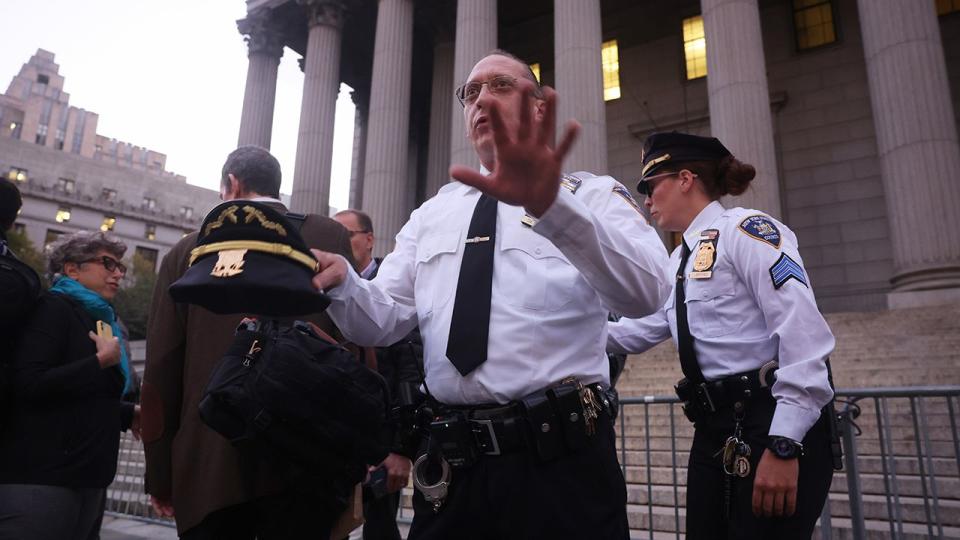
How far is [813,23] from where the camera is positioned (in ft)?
62.3

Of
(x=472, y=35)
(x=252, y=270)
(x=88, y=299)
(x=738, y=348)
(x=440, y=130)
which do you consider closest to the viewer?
(x=252, y=270)

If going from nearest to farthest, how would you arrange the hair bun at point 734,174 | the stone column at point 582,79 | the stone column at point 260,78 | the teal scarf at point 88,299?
the hair bun at point 734,174 → the teal scarf at point 88,299 → the stone column at point 582,79 → the stone column at point 260,78

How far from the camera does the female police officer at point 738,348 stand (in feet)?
8.07

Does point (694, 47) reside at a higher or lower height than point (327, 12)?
lower

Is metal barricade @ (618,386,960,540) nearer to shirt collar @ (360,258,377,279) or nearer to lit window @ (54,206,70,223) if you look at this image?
shirt collar @ (360,258,377,279)

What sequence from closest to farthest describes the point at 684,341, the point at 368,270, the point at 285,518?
the point at 285,518, the point at 684,341, the point at 368,270

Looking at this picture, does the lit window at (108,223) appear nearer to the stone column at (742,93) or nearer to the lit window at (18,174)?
the lit window at (18,174)

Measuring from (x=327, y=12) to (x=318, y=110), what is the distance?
4.09 metres

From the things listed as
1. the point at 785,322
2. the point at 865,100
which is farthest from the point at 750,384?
the point at 865,100

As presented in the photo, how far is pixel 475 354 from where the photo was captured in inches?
79.0

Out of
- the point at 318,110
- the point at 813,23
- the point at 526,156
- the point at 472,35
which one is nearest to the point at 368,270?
the point at 526,156

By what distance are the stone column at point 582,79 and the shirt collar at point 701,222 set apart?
447 inches

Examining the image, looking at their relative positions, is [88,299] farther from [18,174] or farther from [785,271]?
[18,174]

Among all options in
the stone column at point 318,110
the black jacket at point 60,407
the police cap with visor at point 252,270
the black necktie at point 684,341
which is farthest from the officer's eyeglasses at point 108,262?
the stone column at point 318,110
